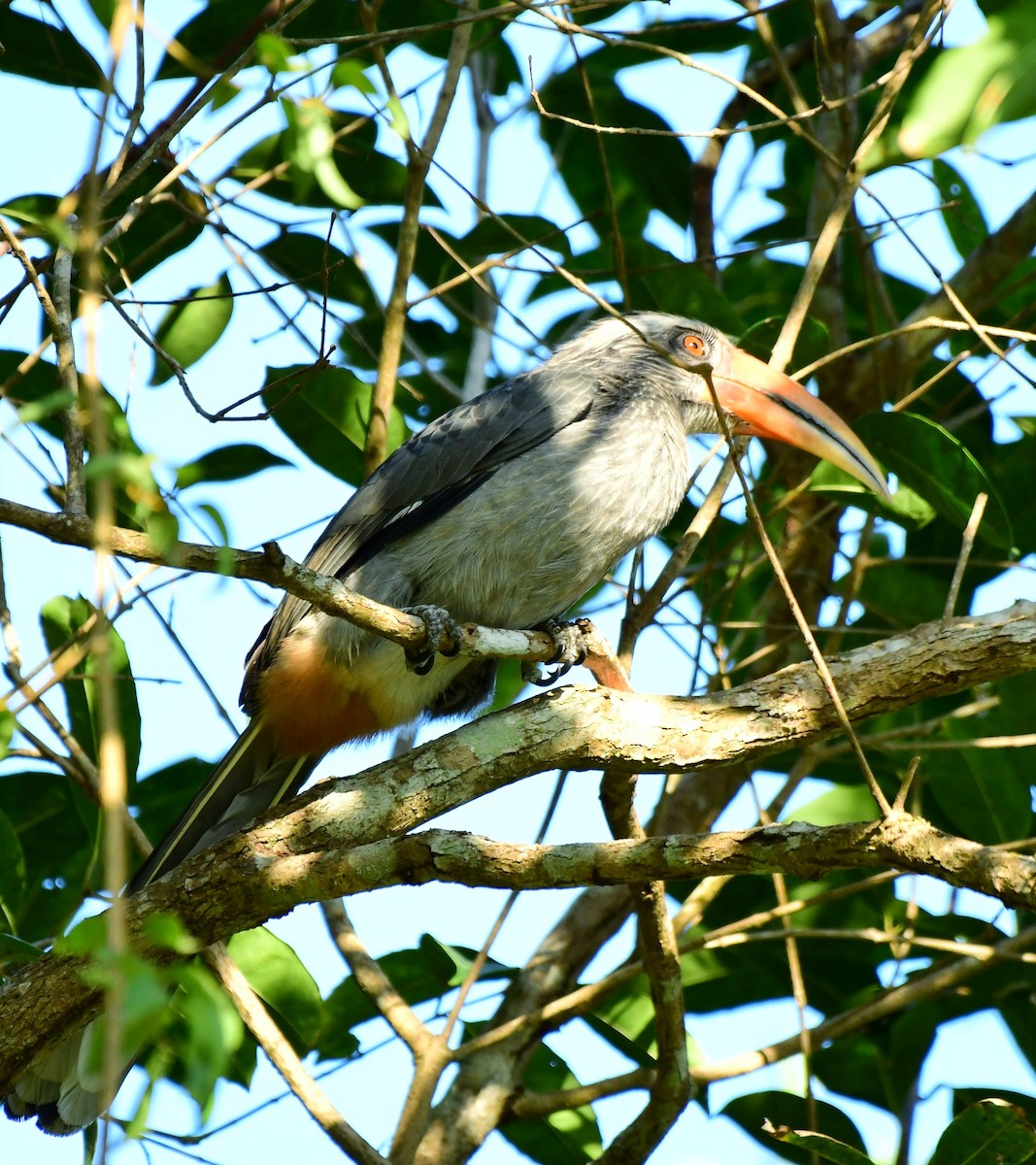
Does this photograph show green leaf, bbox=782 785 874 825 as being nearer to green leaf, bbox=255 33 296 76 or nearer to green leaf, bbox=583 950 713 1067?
green leaf, bbox=583 950 713 1067

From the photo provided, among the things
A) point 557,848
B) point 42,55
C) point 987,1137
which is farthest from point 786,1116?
point 42,55

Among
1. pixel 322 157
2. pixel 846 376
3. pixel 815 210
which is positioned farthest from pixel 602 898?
pixel 322 157

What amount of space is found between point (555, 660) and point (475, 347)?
1835 millimetres

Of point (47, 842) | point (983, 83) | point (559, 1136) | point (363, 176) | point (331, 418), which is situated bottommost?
point (559, 1136)

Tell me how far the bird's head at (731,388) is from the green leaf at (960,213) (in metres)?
1.07

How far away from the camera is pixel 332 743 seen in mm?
4266

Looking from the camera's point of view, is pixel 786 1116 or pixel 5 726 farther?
pixel 786 1116

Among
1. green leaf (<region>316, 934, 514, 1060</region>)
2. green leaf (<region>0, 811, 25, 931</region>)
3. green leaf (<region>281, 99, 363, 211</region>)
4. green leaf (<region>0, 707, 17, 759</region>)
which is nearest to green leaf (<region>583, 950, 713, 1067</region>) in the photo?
green leaf (<region>316, 934, 514, 1060</region>)

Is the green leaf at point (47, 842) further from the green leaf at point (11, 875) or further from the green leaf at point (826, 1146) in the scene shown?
the green leaf at point (826, 1146)

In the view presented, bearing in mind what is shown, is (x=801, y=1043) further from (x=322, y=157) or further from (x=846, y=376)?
(x=322, y=157)

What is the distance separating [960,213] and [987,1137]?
3.44 meters

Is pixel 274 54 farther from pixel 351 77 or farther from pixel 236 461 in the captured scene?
pixel 236 461

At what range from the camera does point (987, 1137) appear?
3.12 meters

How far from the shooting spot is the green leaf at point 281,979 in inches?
156
